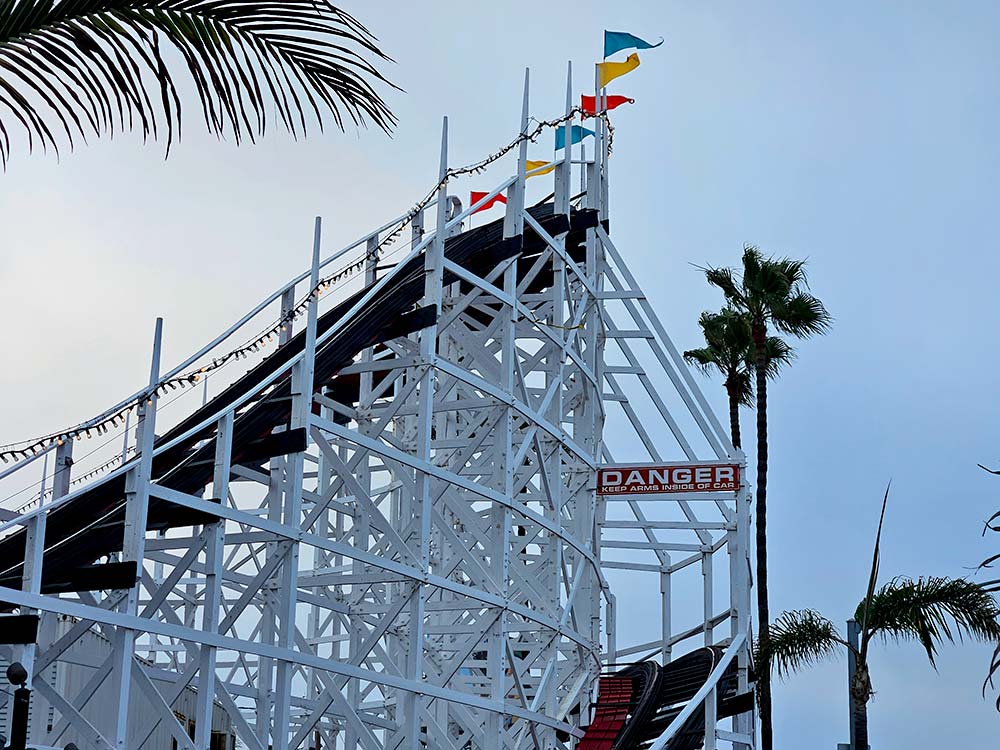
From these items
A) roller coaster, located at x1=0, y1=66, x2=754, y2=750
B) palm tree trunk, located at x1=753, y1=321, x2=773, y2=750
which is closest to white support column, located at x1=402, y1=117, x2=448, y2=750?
roller coaster, located at x1=0, y1=66, x2=754, y2=750

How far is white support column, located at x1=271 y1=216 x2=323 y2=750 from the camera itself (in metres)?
16.9

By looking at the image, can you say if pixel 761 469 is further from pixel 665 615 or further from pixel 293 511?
pixel 293 511

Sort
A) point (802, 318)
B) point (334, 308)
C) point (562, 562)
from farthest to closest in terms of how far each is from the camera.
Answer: point (802, 318) → point (562, 562) → point (334, 308)

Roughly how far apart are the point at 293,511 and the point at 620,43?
1488 centimetres

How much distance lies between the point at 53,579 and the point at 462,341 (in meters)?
9.37

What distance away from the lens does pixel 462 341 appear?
23172 millimetres

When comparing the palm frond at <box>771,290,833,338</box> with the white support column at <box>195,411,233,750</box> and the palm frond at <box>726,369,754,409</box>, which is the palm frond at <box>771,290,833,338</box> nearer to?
the palm frond at <box>726,369,754,409</box>

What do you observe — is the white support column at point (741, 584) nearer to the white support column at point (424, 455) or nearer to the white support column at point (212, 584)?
the white support column at point (424, 455)

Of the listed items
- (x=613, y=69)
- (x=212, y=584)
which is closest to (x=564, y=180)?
(x=613, y=69)

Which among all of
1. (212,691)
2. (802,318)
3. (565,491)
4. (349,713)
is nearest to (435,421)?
(565,491)

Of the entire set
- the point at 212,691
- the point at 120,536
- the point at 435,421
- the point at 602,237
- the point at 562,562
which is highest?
the point at 602,237

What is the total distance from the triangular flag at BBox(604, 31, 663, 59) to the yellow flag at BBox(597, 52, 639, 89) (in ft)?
0.88

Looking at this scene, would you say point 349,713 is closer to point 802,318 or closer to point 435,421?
point 435,421

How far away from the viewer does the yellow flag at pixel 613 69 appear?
94.5ft
